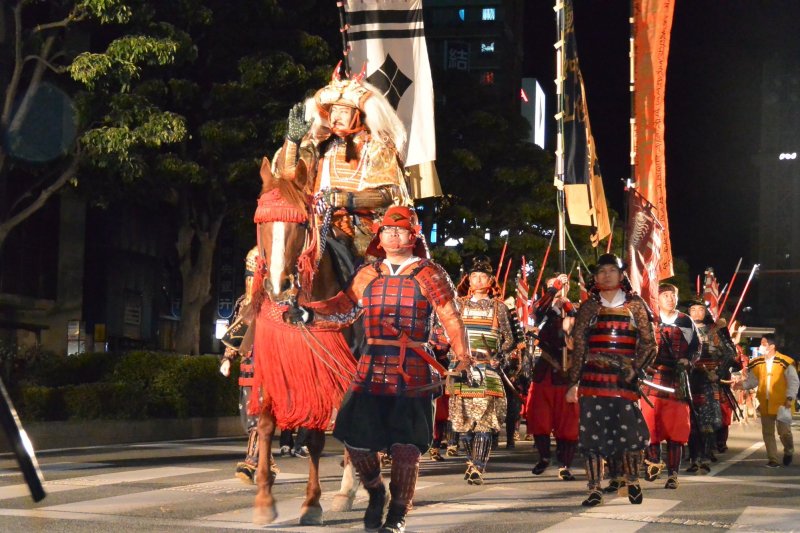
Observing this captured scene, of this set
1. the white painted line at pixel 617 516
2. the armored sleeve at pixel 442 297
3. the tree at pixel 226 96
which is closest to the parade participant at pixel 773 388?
the white painted line at pixel 617 516

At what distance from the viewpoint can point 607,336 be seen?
1036cm

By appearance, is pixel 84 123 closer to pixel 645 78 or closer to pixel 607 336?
pixel 645 78

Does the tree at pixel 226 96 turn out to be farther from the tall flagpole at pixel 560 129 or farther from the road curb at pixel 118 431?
the tall flagpole at pixel 560 129

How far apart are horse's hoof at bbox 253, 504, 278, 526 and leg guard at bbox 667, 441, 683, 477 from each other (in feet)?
17.1

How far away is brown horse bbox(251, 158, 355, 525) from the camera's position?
7.98 meters

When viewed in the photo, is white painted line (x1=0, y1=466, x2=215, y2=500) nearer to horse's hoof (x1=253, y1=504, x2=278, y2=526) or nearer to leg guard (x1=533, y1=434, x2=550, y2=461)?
horse's hoof (x1=253, y1=504, x2=278, y2=526)

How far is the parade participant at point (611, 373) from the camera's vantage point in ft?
33.6

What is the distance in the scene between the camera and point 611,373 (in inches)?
406

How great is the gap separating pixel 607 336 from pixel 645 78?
373 inches

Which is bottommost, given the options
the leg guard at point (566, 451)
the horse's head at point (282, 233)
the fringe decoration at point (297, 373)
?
the leg guard at point (566, 451)

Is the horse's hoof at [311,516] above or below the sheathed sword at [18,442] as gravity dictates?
below

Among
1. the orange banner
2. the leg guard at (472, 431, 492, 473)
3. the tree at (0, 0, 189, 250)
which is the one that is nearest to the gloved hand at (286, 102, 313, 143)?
the leg guard at (472, 431, 492, 473)

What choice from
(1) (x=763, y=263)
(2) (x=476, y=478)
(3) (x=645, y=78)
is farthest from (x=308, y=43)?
(1) (x=763, y=263)

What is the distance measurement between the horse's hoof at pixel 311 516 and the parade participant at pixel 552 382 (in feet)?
19.5
